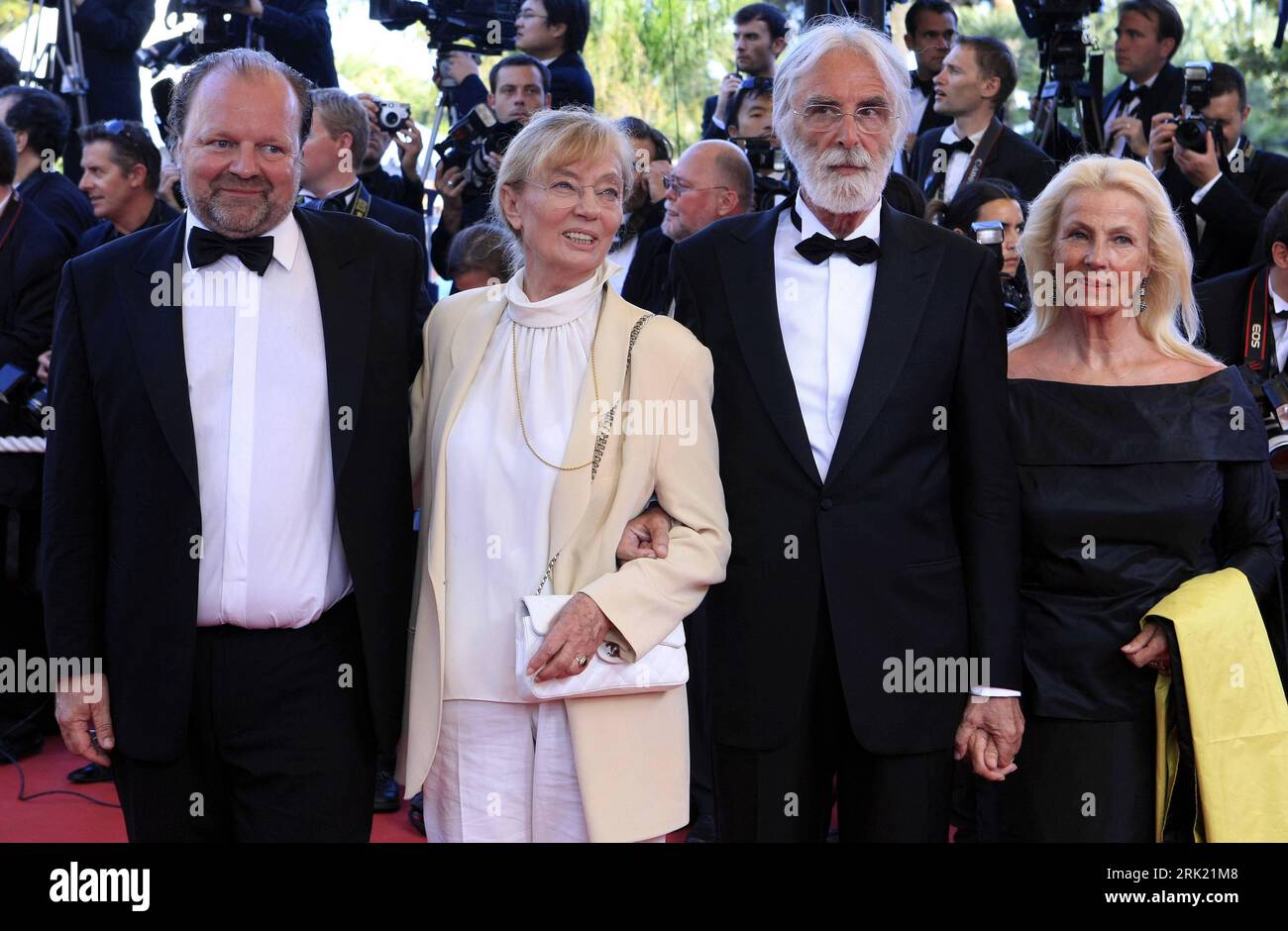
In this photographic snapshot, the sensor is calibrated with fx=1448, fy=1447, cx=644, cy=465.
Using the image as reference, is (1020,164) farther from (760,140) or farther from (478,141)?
(478,141)

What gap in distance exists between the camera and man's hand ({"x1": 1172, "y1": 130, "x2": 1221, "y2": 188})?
4.76 m

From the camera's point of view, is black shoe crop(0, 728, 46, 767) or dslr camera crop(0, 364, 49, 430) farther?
black shoe crop(0, 728, 46, 767)

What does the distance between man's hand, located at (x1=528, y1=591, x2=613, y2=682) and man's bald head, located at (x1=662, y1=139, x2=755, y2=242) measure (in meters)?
2.50

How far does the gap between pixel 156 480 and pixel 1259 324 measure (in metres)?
3.06

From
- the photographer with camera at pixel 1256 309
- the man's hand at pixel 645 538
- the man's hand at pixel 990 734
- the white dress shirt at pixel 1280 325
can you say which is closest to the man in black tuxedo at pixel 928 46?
the photographer with camera at pixel 1256 309

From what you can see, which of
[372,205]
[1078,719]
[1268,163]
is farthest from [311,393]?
[1268,163]

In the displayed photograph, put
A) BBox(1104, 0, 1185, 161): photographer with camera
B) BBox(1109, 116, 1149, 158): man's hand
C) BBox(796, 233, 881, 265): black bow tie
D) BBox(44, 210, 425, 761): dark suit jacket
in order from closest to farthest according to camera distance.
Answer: BBox(44, 210, 425, 761): dark suit jacket, BBox(796, 233, 881, 265): black bow tie, BBox(1109, 116, 1149, 158): man's hand, BBox(1104, 0, 1185, 161): photographer with camera

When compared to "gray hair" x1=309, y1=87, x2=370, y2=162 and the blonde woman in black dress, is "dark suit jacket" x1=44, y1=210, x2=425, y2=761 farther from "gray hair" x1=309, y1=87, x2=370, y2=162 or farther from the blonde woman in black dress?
"gray hair" x1=309, y1=87, x2=370, y2=162

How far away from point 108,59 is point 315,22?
4.14 ft

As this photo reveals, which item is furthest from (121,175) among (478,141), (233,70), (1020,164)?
(1020,164)

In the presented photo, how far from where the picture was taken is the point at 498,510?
2.33 m

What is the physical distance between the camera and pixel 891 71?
2.66 meters

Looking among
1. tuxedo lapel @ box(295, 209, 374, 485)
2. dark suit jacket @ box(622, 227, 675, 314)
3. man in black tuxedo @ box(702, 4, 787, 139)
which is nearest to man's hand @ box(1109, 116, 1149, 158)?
man in black tuxedo @ box(702, 4, 787, 139)
